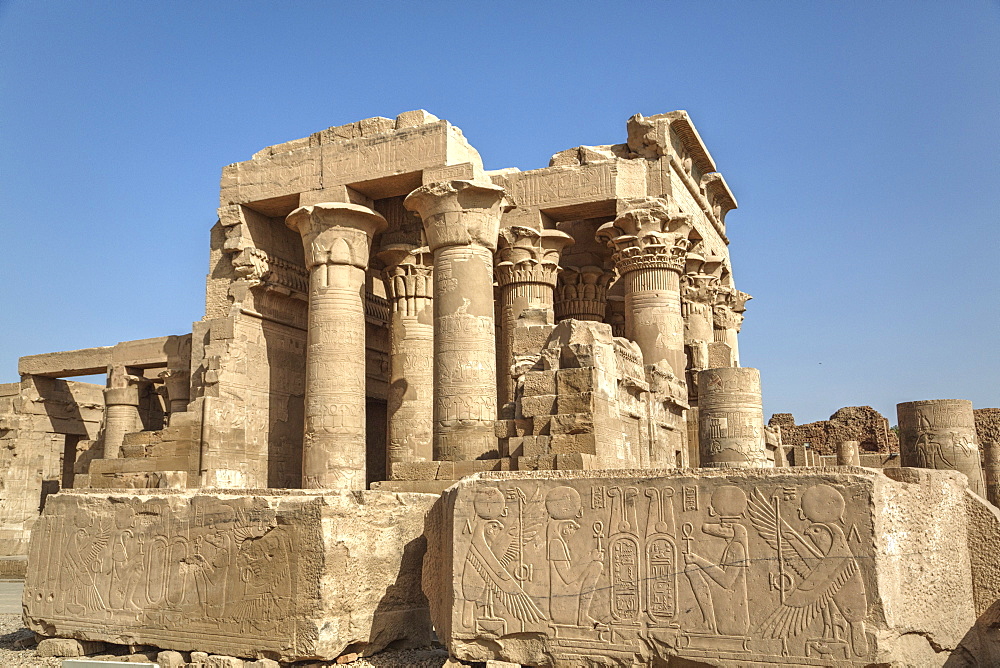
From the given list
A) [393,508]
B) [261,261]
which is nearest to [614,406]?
[393,508]

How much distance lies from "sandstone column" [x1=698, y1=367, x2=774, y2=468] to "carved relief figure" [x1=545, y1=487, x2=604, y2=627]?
7.69m

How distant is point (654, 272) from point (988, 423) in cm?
1888

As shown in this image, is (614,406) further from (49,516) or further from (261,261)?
(261,261)

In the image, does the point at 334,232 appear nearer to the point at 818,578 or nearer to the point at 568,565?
the point at 568,565

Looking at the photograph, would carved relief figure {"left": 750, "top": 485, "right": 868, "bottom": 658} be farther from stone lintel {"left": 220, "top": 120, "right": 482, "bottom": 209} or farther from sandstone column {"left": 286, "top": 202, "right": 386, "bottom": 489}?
stone lintel {"left": 220, "top": 120, "right": 482, "bottom": 209}

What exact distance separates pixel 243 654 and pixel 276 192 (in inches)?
476

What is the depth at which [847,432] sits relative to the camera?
32250 millimetres

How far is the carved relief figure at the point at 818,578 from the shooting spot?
4.53 metres

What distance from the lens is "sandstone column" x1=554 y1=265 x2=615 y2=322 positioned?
19.5 metres

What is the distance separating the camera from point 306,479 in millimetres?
14516

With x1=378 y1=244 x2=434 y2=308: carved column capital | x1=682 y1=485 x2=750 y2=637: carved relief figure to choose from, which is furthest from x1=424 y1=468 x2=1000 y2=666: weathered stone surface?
x1=378 y1=244 x2=434 y2=308: carved column capital

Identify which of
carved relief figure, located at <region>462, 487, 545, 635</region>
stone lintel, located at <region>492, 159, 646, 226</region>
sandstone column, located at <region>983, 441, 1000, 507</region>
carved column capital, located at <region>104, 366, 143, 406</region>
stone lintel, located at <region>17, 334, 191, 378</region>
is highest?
stone lintel, located at <region>492, 159, 646, 226</region>

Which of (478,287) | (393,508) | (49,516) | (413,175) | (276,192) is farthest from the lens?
(276,192)

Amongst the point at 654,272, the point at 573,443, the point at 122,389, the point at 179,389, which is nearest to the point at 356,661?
the point at 573,443
